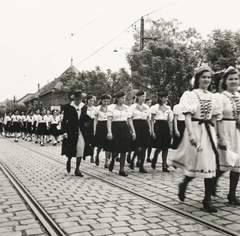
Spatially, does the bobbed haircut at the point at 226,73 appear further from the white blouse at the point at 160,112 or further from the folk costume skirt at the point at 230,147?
the white blouse at the point at 160,112

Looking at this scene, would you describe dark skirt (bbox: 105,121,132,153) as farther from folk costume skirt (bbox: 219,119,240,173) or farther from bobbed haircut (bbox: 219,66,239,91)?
folk costume skirt (bbox: 219,119,240,173)

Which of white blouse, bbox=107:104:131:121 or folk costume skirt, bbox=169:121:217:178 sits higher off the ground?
white blouse, bbox=107:104:131:121

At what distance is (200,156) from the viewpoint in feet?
17.1

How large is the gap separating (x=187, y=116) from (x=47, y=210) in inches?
90.9

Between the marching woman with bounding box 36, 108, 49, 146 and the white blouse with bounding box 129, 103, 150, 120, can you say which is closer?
the white blouse with bounding box 129, 103, 150, 120

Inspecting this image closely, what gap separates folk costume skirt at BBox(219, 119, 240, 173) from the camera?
5.45 metres

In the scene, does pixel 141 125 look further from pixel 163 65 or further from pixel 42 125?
pixel 163 65

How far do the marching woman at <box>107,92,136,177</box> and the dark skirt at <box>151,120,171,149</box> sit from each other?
2.73 ft

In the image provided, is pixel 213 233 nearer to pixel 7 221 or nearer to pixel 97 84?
pixel 7 221

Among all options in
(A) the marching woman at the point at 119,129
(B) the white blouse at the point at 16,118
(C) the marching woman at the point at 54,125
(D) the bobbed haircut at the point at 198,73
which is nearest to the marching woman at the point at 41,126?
(C) the marching woman at the point at 54,125

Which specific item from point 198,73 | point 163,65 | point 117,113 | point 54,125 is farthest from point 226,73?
point 163,65

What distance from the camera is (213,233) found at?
430 cm

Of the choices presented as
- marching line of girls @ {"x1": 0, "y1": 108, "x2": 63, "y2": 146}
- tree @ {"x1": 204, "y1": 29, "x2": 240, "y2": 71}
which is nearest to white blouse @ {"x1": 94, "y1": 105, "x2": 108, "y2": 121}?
marching line of girls @ {"x1": 0, "y1": 108, "x2": 63, "y2": 146}

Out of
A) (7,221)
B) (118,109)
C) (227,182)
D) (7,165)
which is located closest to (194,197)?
(227,182)
